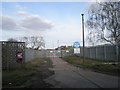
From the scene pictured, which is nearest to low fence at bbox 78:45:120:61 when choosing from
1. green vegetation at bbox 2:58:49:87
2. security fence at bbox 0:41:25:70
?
green vegetation at bbox 2:58:49:87

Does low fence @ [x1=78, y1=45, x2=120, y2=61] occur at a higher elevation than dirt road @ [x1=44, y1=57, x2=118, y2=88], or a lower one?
higher

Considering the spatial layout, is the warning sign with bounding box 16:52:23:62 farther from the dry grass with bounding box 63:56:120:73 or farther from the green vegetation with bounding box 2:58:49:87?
the dry grass with bounding box 63:56:120:73

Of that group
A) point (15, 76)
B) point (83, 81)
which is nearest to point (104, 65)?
point (83, 81)

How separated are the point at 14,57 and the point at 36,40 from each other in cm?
5901

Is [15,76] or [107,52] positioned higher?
[107,52]

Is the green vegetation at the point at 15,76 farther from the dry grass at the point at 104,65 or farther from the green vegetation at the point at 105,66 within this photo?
the dry grass at the point at 104,65

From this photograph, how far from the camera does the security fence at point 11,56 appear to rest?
44.4 feet

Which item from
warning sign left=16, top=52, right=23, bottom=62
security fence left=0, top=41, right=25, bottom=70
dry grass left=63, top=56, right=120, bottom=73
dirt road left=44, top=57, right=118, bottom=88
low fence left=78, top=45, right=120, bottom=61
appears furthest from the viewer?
low fence left=78, top=45, right=120, bottom=61

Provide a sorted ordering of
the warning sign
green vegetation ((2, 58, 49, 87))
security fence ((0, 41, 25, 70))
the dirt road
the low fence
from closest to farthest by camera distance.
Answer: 1. the dirt road
2. green vegetation ((2, 58, 49, 87))
3. security fence ((0, 41, 25, 70))
4. the warning sign
5. the low fence

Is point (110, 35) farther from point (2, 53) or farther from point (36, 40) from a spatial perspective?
point (36, 40)

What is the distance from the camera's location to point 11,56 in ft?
45.0

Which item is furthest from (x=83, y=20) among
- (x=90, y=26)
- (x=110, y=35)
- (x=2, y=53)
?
(x=2, y=53)

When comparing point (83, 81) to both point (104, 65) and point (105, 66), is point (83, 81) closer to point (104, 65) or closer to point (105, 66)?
point (105, 66)

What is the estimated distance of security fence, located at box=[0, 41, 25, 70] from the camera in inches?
Answer: 532
